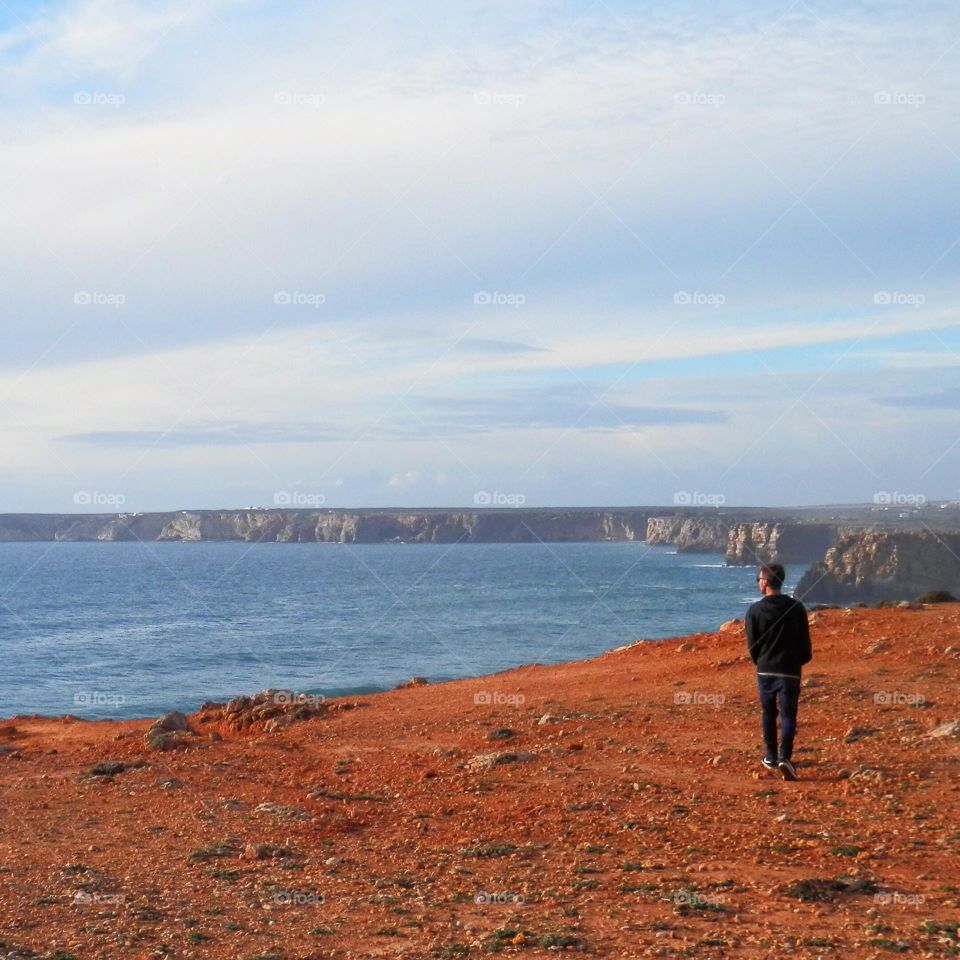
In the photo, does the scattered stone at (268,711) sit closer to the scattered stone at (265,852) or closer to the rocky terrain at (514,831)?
the rocky terrain at (514,831)

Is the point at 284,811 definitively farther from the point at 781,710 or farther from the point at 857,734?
the point at 857,734

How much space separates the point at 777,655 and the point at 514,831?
122 inches

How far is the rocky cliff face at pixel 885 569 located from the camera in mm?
71188

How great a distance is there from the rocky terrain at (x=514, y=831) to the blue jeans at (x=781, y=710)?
0.91 feet

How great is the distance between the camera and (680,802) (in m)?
10.1

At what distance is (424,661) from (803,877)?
1649 inches

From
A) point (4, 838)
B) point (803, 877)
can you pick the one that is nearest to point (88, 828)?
point (4, 838)

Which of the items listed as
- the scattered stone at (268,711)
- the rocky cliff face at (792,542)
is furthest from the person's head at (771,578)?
the rocky cliff face at (792,542)

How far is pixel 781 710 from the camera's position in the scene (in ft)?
35.4

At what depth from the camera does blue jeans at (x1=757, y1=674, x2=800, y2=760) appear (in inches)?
423

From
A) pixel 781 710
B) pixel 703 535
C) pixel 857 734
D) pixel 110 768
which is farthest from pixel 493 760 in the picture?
pixel 703 535

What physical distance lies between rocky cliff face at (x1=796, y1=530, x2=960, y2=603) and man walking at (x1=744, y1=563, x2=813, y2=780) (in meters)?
61.1

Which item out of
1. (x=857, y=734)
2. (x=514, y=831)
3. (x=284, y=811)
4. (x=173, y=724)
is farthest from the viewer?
(x=173, y=724)

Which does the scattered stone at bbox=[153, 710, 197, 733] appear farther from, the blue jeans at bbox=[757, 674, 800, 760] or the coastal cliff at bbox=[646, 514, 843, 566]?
the coastal cliff at bbox=[646, 514, 843, 566]
